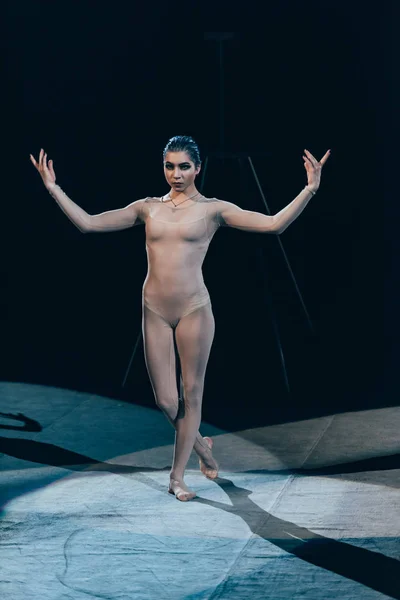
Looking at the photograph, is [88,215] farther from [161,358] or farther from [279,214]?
[279,214]

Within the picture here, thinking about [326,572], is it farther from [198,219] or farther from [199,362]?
[198,219]

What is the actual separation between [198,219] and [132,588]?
1.47m

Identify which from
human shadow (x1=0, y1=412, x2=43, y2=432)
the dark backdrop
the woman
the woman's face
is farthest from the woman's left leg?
the dark backdrop

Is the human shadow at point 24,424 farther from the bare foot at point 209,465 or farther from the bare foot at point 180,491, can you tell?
the bare foot at point 180,491

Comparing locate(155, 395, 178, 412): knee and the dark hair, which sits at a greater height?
the dark hair

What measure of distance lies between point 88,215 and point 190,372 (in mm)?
717

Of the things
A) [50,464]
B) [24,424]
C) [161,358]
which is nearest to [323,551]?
[161,358]

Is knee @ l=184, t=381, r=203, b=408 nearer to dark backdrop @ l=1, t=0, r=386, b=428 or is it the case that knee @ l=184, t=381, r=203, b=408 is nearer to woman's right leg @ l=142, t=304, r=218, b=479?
woman's right leg @ l=142, t=304, r=218, b=479

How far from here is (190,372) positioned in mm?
4559

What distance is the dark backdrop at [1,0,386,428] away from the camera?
7.18 metres

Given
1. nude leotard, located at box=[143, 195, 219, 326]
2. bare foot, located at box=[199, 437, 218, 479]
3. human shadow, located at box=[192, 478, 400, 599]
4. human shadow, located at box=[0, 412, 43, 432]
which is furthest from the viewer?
human shadow, located at box=[0, 412, 43, 432]

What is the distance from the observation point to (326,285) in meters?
7.82

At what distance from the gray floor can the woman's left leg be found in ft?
0.53

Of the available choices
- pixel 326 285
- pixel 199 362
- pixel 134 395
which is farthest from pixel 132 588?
pixel 326 285
